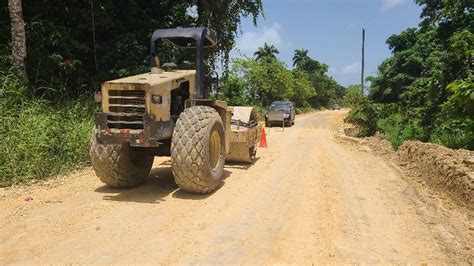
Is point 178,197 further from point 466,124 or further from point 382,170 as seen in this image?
point 466,124

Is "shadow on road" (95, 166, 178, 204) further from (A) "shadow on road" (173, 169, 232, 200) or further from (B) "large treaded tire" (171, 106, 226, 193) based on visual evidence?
(B) "large treaded tire" (171, 106, 226, 193)

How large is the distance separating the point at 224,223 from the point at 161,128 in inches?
78.2

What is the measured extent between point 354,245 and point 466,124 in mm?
8724

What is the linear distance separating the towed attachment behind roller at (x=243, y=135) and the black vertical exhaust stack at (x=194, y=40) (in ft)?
6.02

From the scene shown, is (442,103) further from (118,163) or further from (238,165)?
(118,163)

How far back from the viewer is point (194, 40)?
26.2 feet

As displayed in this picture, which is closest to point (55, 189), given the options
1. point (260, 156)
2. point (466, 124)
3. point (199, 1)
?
point (260, 156)

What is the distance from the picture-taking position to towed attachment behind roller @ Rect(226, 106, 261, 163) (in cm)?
975

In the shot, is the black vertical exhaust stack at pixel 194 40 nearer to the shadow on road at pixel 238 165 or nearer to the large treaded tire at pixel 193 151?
the large treaded tire at pixel 193 151

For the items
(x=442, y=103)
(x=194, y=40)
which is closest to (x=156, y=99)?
(x=194, y=40)

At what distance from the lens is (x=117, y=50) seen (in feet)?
46.5

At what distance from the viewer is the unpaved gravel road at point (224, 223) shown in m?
4.52

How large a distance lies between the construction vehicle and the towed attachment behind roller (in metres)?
1.86

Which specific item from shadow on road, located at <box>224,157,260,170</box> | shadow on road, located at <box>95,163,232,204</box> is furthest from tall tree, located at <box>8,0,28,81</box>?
shadow on road, located at <box>224,157,260,170</box>
